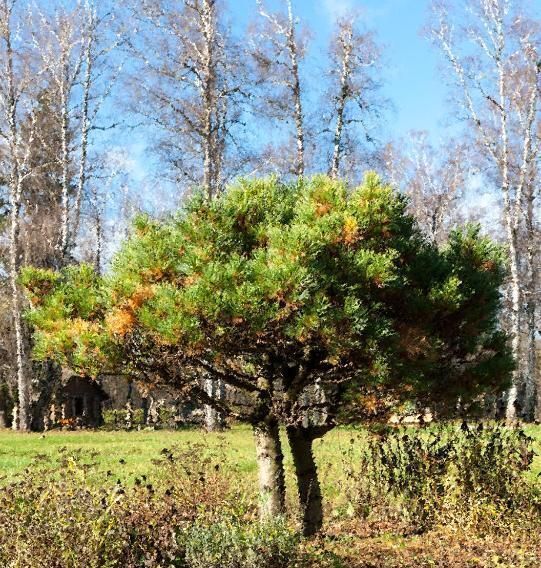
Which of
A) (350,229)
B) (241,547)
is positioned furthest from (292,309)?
(241,547)

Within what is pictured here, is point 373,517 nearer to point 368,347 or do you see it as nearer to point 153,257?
point 368,347

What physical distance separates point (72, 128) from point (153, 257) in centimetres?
1792

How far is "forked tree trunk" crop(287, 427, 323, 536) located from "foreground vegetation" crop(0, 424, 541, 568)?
16cm

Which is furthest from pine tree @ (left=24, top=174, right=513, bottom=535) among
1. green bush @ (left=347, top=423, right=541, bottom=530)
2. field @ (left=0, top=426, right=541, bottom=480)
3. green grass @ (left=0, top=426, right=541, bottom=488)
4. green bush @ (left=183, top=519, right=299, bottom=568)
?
field @ (left=0, top=426, right=541, bottom=480)

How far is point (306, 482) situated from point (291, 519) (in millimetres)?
355

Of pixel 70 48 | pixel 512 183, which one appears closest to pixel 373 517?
pixel 70 48

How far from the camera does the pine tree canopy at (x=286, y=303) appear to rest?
4.87 meters

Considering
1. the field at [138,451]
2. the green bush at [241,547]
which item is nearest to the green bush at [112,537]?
the green bush at [241,547]

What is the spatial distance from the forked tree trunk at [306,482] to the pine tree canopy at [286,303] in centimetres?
43

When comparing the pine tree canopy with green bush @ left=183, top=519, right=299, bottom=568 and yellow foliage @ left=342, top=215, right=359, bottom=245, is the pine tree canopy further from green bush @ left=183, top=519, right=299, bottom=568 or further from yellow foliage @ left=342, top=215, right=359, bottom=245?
green bush @ left=183, top=519, right=299, bottom=568

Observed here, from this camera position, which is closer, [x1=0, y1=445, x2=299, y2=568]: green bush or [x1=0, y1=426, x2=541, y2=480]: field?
[x1=0, y1=445, x2=299, y2=568]: green bush

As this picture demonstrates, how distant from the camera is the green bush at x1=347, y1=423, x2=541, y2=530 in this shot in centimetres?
635

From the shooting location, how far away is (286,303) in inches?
190

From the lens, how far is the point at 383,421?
19.0 ft
